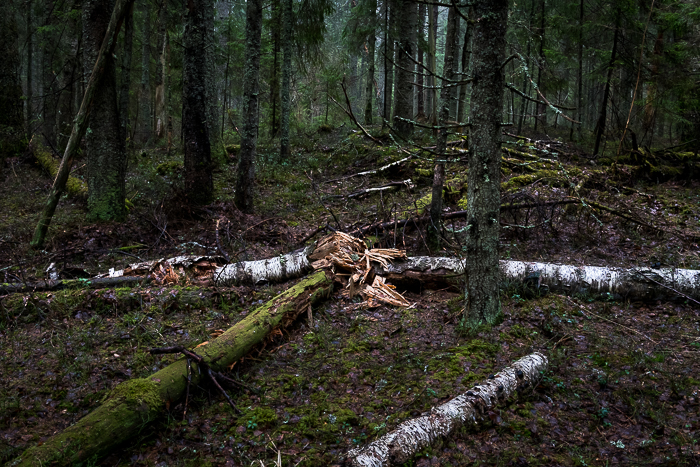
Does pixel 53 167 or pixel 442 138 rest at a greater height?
pixel 442 138

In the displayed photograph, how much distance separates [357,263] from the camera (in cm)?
644

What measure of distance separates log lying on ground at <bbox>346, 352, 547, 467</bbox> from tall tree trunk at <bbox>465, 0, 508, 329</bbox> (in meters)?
0.90

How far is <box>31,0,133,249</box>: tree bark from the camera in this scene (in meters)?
6.88

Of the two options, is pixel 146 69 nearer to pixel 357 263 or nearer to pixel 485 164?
pixel 357 263

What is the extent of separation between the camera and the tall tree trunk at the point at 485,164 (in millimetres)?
3971

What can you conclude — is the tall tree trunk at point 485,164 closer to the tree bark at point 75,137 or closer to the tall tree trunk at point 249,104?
the tall tree trunk at point 249,104

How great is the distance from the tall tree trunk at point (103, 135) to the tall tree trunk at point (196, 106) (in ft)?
4.59

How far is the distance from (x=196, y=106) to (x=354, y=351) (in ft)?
23.6

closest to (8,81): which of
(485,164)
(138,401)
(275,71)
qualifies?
(275,71)

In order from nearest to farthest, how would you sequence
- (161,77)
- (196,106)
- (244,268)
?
(244,268) < (196,106) < (161,77)

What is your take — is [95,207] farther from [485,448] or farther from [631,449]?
[631,449]

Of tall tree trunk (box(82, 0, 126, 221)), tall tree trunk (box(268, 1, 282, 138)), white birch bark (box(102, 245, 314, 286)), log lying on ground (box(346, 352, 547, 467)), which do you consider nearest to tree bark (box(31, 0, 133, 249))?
tall tree trunk (box(82, 0, 126, 221))

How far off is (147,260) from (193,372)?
3.92 meters

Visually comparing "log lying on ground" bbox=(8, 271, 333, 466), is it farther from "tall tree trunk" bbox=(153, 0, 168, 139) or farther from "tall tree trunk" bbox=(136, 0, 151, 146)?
"tall tree trunk" bbox=(136, 0, 151, 146)
